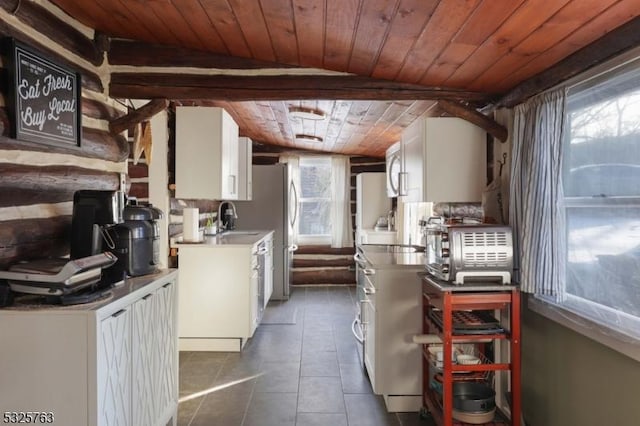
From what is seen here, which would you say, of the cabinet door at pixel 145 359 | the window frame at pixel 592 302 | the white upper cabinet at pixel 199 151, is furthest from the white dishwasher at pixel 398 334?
the white upper cabinet at pixel 199 151

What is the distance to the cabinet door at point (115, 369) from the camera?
5.66ft

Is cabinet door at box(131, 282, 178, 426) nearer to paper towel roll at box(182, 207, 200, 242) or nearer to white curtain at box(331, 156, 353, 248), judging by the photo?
paper towel roll at box(182, 207, 200, 242)

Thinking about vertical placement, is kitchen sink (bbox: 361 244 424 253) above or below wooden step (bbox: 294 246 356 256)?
above

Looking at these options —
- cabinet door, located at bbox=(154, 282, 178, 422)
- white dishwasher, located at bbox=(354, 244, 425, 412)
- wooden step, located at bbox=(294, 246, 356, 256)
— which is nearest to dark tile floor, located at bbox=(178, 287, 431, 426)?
white dishwasher, located at bbox=(354, 244, 425, 412)

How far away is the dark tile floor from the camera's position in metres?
2.77

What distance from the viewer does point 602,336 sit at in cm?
188

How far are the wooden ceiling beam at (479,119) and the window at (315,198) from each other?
4356 mm

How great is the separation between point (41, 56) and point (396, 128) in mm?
3345

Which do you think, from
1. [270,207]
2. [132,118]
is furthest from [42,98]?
[270,207]

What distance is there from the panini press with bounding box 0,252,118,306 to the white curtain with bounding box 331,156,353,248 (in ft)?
17.5

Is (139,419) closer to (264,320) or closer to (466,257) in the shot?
(466,257)

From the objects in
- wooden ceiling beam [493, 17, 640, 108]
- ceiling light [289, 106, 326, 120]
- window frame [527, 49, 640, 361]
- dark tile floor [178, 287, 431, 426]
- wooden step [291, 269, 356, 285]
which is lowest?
dark tile floor [178, 287, 431, 426]

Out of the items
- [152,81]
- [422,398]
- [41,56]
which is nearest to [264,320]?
[422,398]

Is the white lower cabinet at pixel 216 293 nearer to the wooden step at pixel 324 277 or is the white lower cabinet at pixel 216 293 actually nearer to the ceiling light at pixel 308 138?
the ceiling light at pixel 308 138
